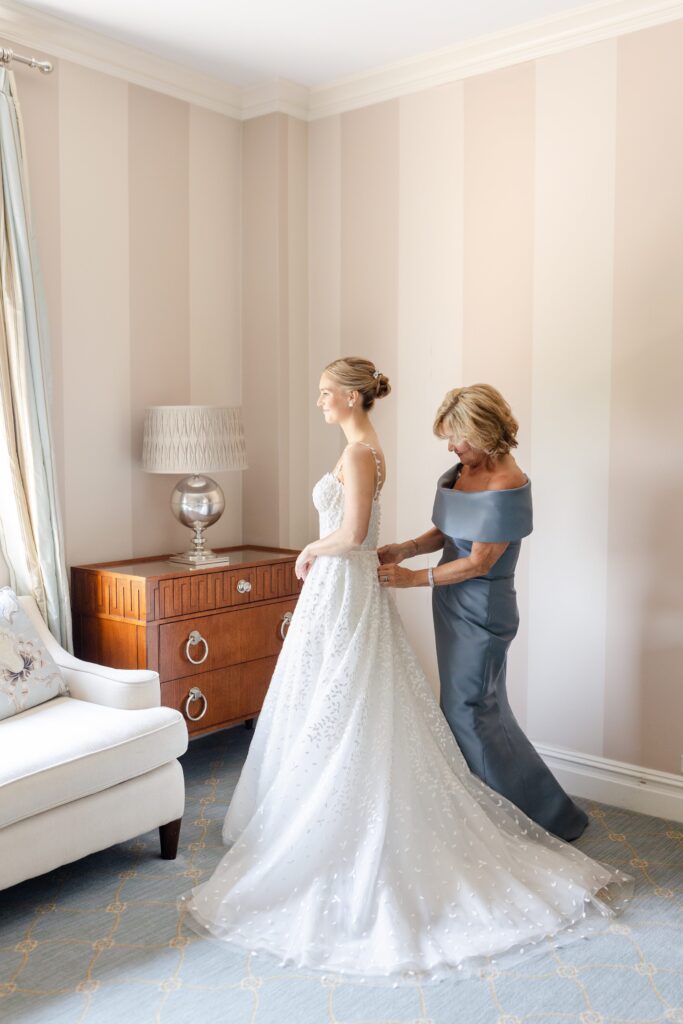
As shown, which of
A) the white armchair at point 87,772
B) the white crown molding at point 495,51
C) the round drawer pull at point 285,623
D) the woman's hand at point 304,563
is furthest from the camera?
the round drawer pull at point 285,623

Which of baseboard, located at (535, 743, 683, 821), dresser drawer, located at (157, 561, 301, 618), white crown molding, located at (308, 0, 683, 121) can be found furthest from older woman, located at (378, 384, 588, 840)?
white crown molding, located at (308, 0, 683, 121)

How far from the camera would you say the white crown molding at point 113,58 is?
3400 mm

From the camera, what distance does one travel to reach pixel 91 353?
376 cm

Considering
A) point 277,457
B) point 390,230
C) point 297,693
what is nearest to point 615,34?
point 390,230

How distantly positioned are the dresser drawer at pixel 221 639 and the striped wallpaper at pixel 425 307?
0.52 meters

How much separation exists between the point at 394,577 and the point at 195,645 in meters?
1.02

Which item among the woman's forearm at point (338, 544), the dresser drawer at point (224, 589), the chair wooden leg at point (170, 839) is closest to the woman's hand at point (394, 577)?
the woman's forearm at point (338, 544)

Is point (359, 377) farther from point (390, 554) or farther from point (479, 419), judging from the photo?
point (390, 554)

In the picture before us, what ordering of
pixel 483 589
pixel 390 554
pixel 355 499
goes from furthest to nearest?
pixel 390 554 → pixel 483 589 → pixel 355 499

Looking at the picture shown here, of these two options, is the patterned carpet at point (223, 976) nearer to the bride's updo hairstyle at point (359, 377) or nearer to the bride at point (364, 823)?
the bride at point (364, 823)

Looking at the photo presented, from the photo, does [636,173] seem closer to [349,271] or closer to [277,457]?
[349,271]

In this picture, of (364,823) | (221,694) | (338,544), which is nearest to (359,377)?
(338,544)

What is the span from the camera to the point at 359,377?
3.02m
